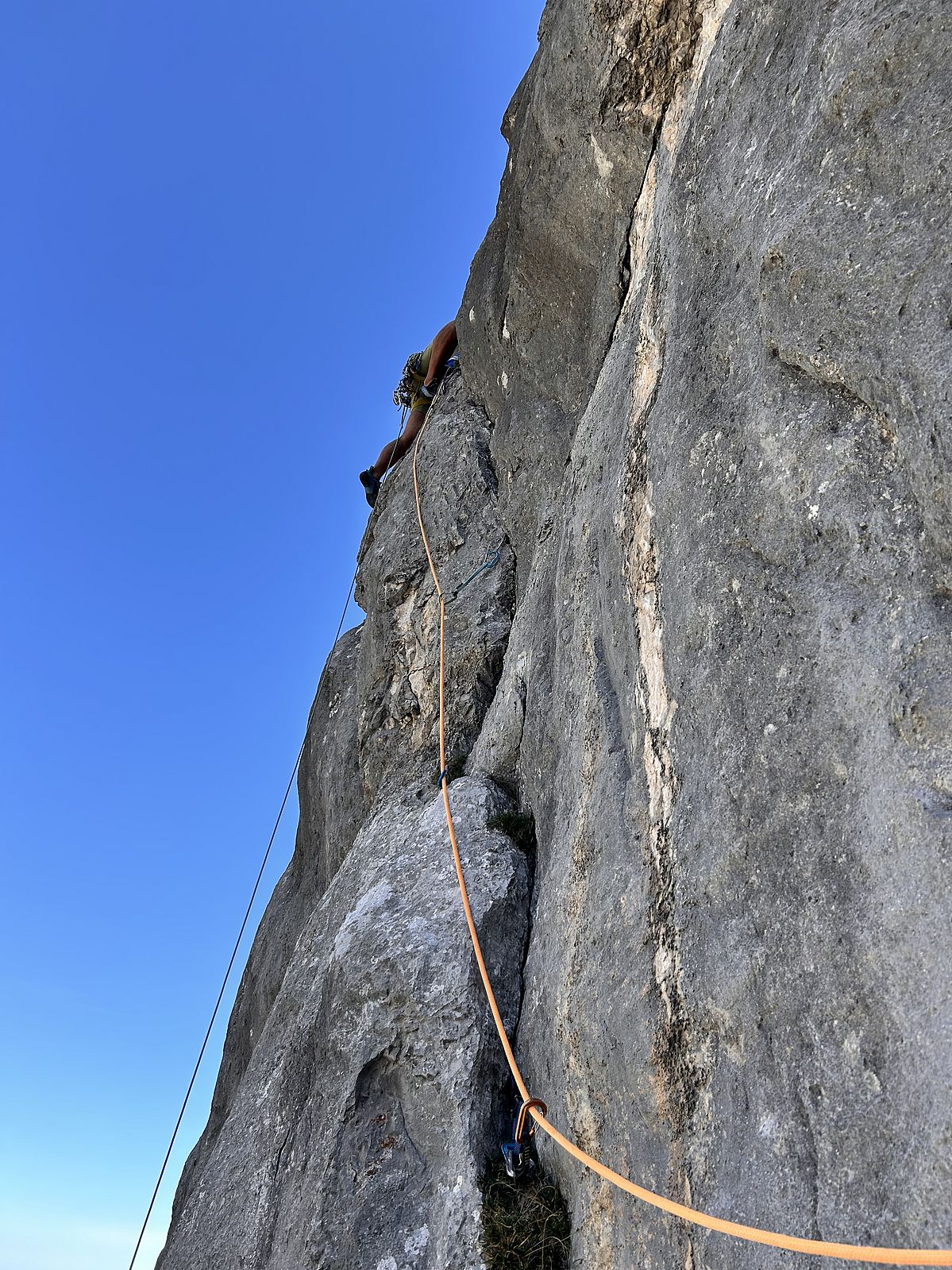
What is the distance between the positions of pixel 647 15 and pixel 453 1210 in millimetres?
8376

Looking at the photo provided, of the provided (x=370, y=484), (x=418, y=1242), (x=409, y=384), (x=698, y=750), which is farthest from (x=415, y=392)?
(x=418, y=1242)

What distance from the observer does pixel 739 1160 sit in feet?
13.2

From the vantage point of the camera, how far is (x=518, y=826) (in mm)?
7672

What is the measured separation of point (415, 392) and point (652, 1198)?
12496 millimetres

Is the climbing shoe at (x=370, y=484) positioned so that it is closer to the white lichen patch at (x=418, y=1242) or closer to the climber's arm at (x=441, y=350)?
the climber's arm at (x=441, y=350)

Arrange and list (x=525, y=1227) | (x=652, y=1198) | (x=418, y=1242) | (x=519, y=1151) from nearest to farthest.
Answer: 1. (x=652, y=1198)
2. (x=525, y=1227)
3. (x=519, y=1151)
4. (x=418, y=1242)

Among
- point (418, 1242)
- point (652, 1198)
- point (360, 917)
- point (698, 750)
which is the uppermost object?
point (698, 750)

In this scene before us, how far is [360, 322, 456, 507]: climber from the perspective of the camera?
45.8 feet

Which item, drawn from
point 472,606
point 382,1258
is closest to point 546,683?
point 472,606

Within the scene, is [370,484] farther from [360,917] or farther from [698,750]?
[698,750]

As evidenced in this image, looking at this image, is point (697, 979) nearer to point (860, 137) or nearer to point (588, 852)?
point (588, 852)

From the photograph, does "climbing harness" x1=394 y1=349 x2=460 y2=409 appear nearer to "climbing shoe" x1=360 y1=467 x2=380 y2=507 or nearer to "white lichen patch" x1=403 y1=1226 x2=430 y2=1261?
"climbing shoe" x1=360 y1=467 x2=380 y2=507

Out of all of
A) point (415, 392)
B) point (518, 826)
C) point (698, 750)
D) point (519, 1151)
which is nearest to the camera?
point (698, 750)

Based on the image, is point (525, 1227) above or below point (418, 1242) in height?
above
